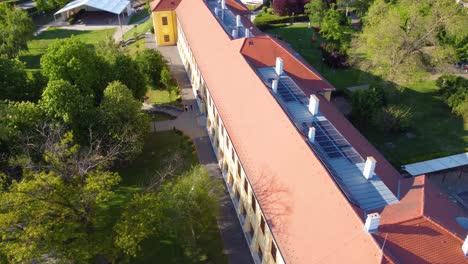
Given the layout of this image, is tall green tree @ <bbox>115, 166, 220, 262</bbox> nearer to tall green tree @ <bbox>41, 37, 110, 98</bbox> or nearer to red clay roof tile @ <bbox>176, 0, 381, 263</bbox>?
red clay roof tile @ <bbox>176, 0, 381, 263</bbox>

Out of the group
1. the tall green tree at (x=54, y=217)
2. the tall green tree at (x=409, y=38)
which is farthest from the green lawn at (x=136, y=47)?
the tall green tree at (x=54, y=217)

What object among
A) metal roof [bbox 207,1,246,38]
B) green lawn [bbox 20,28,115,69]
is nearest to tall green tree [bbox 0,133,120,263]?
metal roof [bbox 207,1,246,38]

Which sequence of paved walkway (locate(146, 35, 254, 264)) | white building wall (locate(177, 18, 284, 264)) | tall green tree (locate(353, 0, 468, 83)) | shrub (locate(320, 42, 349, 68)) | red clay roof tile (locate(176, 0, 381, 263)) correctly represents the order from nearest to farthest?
red clay roof tile (locate(176, 0, 381, 263)) → white building wall (locate(177, 18, 284, 264)) → paved walkway (locate(146, 35, 254, 264)) → tall green tree (locate(353, 0, 468, 83)) → shrub (locate(320, 42, 349, 68))

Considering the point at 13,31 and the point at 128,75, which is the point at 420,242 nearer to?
the point at 128,75

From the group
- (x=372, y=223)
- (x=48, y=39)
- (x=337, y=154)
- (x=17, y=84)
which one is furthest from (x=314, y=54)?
(x=48, y=39)

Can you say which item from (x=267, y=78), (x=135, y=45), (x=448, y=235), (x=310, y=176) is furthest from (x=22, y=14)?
(x=448, y=235)
